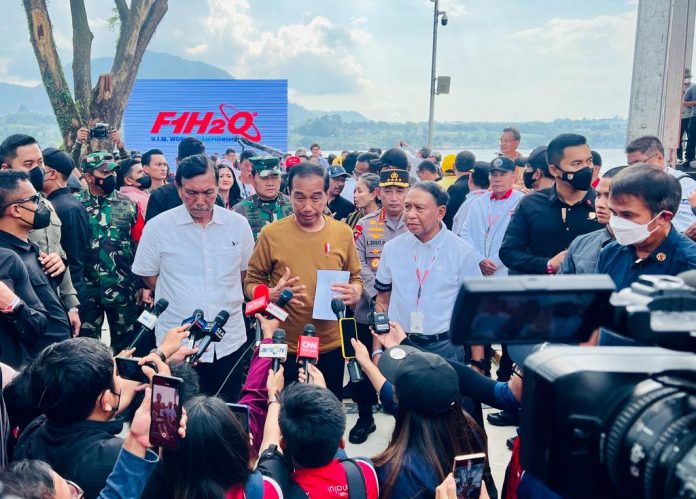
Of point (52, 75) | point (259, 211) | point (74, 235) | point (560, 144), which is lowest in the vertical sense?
point (74, 235)

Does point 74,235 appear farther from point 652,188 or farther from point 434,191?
point 652,188

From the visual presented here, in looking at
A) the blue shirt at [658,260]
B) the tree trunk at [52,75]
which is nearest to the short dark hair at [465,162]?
the blue shirt at [658,260]

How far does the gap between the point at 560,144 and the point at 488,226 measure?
1.59 m

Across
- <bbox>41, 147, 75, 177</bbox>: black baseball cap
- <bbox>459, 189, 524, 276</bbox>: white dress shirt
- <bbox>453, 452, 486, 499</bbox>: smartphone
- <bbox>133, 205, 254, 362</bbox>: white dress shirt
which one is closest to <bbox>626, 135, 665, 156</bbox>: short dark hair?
<bbox>459, 189, 524, 276</bbox>: white dress shirt

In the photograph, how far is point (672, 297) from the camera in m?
1.11

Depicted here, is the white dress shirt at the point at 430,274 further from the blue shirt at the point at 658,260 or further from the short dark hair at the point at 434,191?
the blue shirt at the point at 658,260

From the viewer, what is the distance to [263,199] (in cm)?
530

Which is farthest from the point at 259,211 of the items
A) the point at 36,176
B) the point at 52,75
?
the point at 52,75

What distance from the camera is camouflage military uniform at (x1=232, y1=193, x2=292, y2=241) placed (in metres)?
5.18

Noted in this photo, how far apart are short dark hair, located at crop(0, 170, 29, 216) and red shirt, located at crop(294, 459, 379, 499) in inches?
89.3

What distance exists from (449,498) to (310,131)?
4135cm

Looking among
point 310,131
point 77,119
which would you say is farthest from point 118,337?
point 310,131

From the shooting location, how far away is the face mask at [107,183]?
4.68 metres

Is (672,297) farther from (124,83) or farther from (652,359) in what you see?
(124,83)
